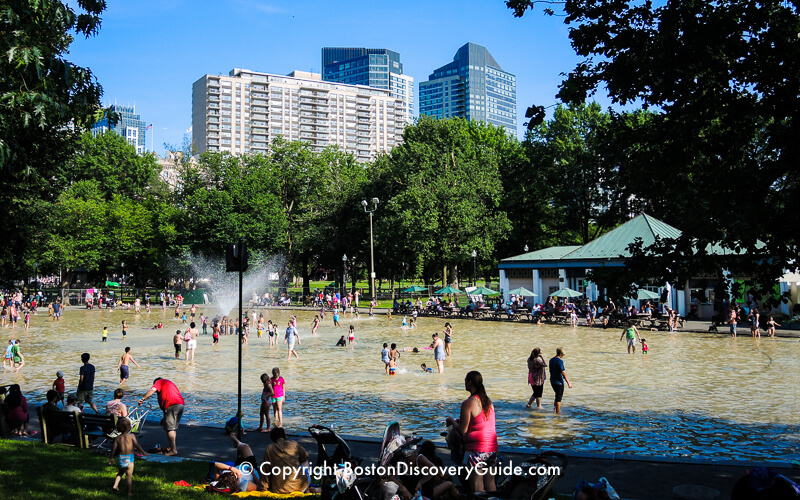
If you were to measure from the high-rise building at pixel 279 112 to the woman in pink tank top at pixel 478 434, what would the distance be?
146 meters

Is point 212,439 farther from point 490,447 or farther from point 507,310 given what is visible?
point 507,310

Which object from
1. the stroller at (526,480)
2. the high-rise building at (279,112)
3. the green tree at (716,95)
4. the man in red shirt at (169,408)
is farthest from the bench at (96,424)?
the high-rise building at (279,112)

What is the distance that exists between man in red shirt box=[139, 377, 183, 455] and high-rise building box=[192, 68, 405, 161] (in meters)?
142

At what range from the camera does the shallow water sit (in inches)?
486

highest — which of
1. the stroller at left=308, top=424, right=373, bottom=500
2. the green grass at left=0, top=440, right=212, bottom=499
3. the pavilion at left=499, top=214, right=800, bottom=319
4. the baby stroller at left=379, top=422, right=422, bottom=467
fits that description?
the pavilion at left=499, top=214, right=800, bottom=319

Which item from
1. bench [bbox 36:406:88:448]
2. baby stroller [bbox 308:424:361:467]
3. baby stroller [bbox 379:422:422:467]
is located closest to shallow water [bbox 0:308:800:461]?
bench [bbox 36:406:88:448]

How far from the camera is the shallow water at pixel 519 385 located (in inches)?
486

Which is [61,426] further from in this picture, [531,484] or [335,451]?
[531,484]

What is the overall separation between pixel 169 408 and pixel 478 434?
21.2ft

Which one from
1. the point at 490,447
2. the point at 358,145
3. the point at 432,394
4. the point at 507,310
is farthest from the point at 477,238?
the point at 358,145

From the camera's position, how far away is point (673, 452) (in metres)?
11.0

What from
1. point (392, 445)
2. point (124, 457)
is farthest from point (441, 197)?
point (392, 445)

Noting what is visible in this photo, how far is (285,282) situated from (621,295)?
68328mm

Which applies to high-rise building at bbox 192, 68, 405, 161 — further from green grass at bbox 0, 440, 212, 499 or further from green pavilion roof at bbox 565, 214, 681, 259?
green grass at bbox 0, 440, 212, 499
